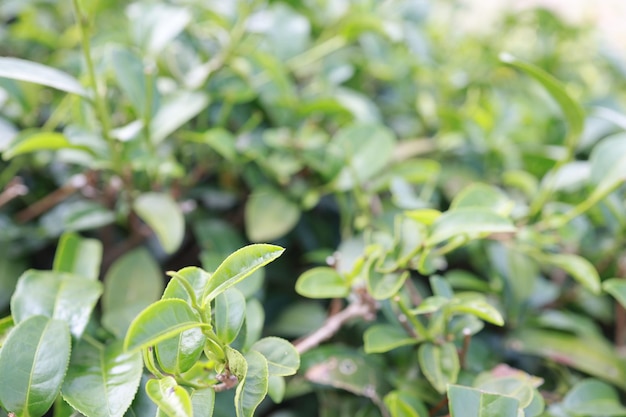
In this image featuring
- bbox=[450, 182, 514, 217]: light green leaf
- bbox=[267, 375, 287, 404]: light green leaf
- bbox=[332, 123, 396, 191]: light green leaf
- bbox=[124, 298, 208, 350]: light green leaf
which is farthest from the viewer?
bbox=[332, 123, 396, 191]: light green leaf

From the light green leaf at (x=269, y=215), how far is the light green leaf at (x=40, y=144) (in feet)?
0.61

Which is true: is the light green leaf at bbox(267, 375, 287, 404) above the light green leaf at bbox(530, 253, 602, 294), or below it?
above

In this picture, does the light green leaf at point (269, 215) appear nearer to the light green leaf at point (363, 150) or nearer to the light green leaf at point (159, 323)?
the light green leaf at point (363, 150)

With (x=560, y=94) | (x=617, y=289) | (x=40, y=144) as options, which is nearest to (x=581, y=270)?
(x=617, y=289)

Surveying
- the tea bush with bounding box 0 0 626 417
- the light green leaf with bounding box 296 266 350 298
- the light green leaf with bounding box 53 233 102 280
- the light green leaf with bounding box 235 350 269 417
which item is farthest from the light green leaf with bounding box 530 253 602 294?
the light green leaf with bounding box 53 233 102 280

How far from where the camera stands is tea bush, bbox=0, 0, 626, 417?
0.37 m

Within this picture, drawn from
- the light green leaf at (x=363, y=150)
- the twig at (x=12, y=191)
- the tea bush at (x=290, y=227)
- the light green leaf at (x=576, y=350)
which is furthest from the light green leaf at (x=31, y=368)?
the light green leaf at (x=576, y=350)

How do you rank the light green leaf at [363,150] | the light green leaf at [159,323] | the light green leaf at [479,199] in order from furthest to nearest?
the light green leaf at [363,150]
the light green leaf at [479,199]
the light green leaf at [159,323]

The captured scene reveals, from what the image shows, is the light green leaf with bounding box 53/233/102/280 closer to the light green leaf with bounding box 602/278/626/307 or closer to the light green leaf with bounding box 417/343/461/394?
the light green leaf with bounding box 417/343/461/394

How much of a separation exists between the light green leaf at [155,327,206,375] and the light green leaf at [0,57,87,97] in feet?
0.81

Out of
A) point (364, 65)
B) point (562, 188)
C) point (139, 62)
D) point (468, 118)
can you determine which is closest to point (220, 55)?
point (139, 62)

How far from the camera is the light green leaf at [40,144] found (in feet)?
1.60

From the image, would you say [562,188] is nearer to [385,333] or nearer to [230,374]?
[385,333]

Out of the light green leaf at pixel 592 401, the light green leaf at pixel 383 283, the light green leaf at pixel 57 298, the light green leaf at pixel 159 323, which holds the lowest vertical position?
the light green leaf at pixel 592 401
